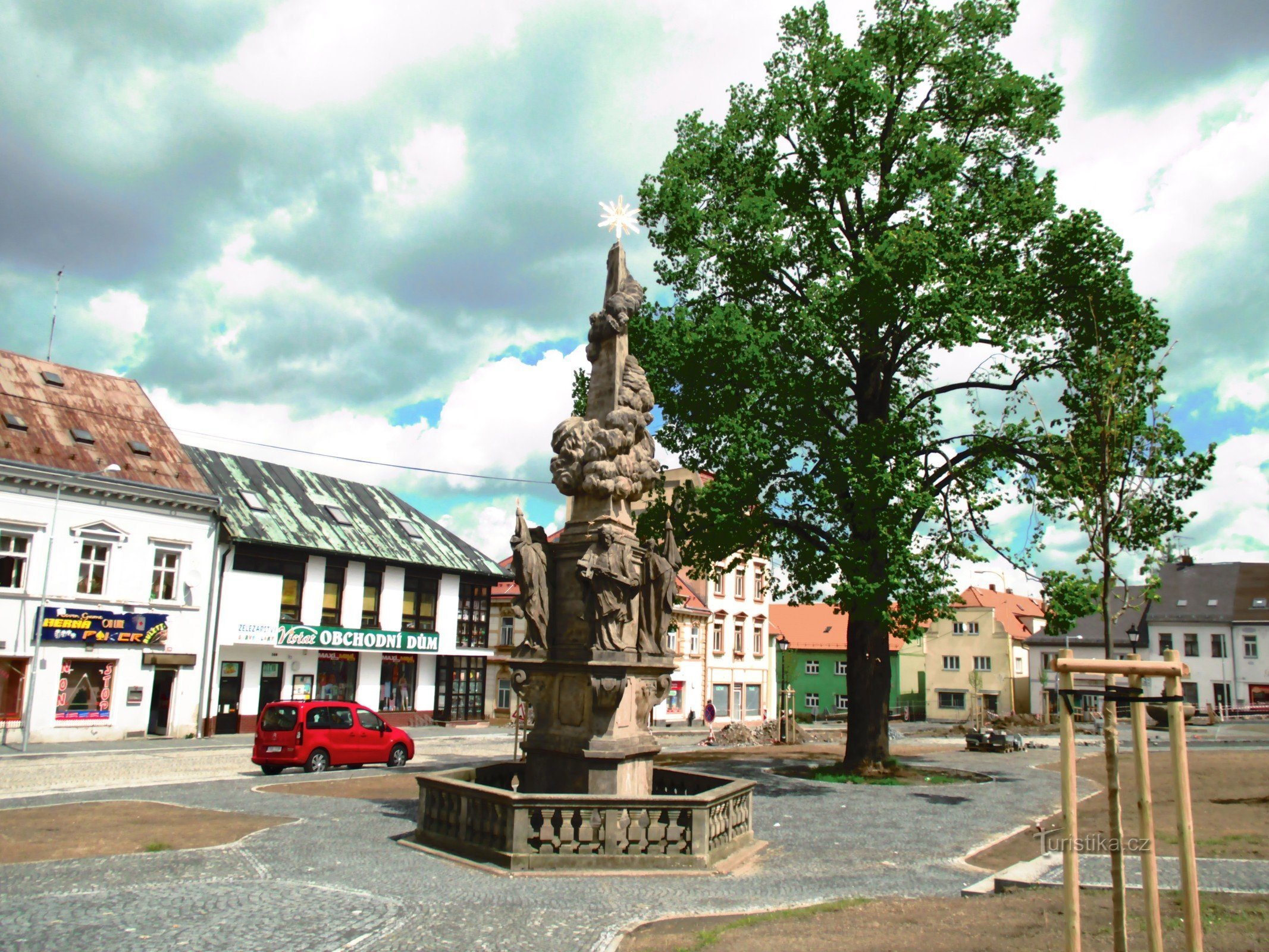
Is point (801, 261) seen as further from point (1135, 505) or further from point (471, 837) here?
point (471, 837)

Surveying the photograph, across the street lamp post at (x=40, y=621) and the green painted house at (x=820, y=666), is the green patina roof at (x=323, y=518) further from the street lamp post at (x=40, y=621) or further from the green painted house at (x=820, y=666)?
the green painted house at (x=820, y=666)

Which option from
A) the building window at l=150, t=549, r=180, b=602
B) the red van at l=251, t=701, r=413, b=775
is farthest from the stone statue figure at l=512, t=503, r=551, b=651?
the building window at l=150, t=549, r=180, b=602

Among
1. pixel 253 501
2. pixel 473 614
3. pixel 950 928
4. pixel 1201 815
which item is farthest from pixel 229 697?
pixel 950 928

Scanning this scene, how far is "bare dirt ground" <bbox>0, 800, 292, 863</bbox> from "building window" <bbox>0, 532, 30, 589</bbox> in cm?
1686

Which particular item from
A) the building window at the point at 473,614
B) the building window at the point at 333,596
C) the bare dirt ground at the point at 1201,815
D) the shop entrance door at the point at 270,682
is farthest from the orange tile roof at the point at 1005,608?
the shop entrance door at the point at 270,682

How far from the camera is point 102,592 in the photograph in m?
29.4

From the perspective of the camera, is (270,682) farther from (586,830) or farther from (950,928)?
(950,928)

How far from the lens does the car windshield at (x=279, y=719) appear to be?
2027cm

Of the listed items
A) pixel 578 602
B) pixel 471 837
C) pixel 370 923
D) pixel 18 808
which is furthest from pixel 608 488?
pixel 18 808

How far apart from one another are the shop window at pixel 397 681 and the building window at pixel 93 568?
1210cm

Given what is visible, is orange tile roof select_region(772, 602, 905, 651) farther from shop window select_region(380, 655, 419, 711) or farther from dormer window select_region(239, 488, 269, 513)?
dormer window select_region(239, 488, 269, 513)

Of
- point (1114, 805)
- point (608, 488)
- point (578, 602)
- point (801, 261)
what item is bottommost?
point (1114, 805)

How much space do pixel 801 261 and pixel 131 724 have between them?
86.0ft

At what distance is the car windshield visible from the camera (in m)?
20.3
